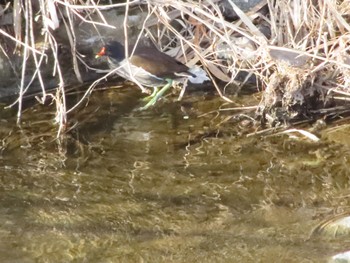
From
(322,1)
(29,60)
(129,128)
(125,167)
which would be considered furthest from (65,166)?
(322,1)

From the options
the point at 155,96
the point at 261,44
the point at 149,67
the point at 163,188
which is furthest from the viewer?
the point at 155,96

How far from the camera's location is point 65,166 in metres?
4.51

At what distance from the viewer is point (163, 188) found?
4.23 metres

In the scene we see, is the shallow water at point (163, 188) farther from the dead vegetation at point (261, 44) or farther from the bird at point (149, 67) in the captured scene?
the dead vegetation at point (261, 44)

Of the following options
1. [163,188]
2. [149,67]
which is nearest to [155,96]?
[149,67]

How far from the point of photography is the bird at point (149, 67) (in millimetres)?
5227

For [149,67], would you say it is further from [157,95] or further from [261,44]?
[261,44]

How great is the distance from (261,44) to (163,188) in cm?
125

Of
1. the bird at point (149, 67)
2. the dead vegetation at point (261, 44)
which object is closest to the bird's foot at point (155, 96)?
the bird at point (149, 67)

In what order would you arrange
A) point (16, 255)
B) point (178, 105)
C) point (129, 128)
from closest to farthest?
point (16, 255) → point (129, 128) → point (178, 105)

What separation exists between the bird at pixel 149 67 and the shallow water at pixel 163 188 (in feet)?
0.55

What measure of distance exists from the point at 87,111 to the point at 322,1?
165 cm

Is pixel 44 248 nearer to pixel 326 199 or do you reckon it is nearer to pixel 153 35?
pixel 326 199

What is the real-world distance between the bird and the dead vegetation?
6.6 inches
